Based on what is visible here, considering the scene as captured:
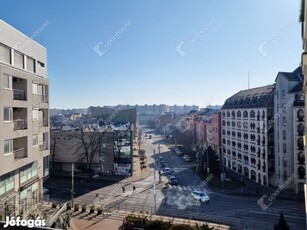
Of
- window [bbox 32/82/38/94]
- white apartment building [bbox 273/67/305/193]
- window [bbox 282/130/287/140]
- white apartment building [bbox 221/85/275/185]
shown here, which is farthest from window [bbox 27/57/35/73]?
window [bbox 282/130/287/140]

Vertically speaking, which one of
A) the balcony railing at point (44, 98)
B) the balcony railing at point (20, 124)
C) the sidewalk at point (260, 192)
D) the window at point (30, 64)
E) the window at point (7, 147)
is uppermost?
the window at point (30, 64)

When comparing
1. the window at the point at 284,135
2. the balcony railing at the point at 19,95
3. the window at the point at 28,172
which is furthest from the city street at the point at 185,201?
the balcony railing at the point at 19,95

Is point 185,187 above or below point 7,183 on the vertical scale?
below

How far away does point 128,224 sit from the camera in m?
22.7

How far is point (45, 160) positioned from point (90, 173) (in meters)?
19.7

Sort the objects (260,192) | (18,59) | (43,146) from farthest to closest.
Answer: (260,192) < (43,146) < (18,59)

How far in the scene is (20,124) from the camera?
20062 mm

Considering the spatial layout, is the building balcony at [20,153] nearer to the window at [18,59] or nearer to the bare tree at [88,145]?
the window at [18,59]

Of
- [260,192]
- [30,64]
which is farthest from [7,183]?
[260,192]

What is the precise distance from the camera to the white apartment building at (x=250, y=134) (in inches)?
1655

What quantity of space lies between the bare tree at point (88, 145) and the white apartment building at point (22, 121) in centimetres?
2073

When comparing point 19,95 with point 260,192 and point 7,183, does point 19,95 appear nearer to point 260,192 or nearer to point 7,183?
point 7,183

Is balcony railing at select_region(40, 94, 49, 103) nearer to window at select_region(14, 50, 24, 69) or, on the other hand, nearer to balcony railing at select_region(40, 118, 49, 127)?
balcony railing at select_region(40, 118, 49, 127)

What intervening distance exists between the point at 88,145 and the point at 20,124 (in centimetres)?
2745
